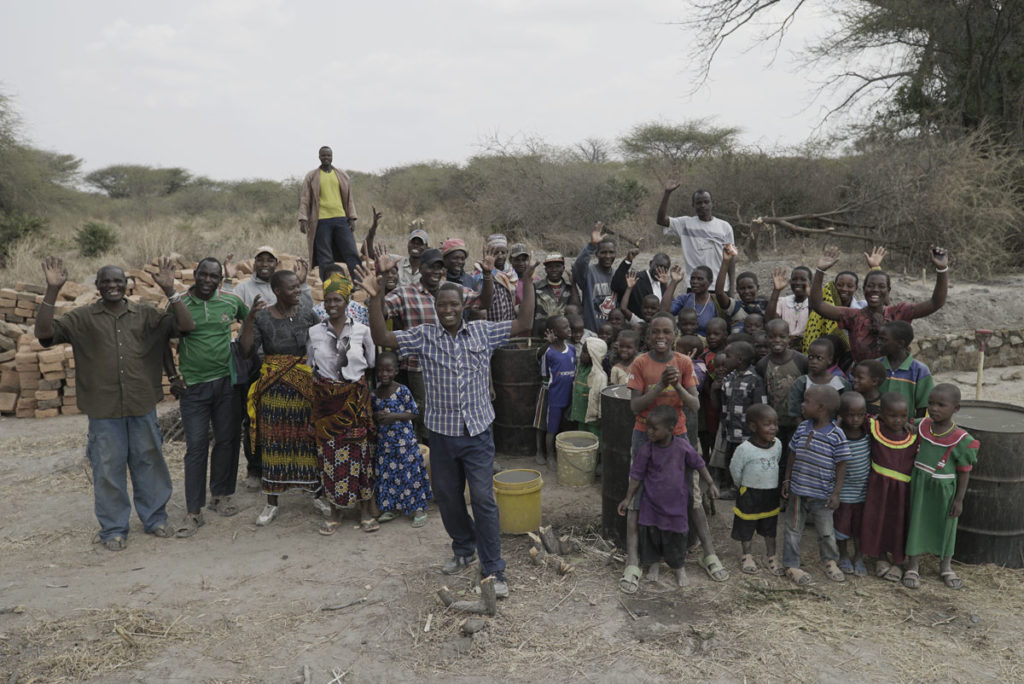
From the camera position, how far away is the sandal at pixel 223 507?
5641mm

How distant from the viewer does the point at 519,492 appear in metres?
4.99

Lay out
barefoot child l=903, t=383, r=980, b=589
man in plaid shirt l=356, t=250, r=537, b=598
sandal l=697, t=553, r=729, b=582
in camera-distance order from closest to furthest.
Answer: man in plaid shirt l=356, t=250, r=537, b=598, barefoot child l=903, t=383, r=980, b=589, sandal l=697, t=553, r=729, b=582

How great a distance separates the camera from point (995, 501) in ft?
14.3

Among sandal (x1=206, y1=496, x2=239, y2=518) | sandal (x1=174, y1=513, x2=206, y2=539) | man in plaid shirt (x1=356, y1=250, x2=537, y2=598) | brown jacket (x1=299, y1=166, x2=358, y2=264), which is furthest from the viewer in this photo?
brown jacket (x1=299, y1=166, x2=358, y2=264)

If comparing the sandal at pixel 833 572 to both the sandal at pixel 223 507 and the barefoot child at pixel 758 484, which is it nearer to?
the barefoot child at pixel 758 484

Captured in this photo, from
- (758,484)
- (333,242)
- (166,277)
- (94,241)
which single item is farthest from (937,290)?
(94,241)

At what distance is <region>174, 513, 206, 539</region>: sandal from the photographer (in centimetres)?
530

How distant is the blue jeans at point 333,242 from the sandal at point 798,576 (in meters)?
5.84

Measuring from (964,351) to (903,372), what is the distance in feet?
17.8

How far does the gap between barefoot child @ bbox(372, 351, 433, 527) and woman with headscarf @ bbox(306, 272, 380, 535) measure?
0.27 ft

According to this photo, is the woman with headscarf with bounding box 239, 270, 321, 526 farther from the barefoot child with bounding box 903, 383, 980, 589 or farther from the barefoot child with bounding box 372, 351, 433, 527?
the barefoot child with bounding box 903, 383, 980, 589

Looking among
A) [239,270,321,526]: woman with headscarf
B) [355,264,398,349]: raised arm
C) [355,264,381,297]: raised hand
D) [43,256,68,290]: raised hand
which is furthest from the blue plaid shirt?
[43,256,68,290]: raised hand

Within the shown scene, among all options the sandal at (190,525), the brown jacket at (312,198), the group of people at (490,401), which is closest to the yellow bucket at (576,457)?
the group of people at (490,401)

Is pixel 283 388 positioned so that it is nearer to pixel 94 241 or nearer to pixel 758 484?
pixel 758 484
